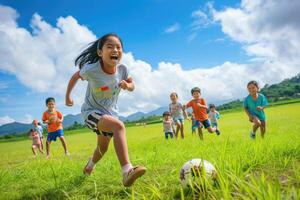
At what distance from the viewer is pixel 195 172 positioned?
345 centimetres

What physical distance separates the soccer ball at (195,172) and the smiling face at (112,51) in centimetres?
211

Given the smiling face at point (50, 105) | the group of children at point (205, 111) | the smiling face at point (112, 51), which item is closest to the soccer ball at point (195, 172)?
the smiling face at point (112, 51)

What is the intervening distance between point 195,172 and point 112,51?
93.1 inches

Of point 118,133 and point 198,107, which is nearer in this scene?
point 118,133

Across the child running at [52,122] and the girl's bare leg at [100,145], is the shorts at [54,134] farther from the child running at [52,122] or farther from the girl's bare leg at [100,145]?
the girl's bare leg at [100,145]

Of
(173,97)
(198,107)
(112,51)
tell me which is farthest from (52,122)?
(112,51)

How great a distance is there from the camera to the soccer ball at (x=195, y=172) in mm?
3328

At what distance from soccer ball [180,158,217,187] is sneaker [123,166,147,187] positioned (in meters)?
0.46

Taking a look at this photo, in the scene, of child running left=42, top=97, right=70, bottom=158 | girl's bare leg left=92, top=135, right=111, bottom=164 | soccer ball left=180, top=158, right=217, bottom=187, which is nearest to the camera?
soccer ball left=180, top=158, right=217, bottom=187

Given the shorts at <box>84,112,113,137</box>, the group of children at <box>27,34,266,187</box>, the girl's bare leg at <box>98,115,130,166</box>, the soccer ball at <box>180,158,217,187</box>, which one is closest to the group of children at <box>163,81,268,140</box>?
the group of children at <box>27,34,266,187</box>

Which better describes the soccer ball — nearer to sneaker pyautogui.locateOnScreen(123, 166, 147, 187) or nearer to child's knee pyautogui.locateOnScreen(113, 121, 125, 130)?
sneaker pyautogui.locateOnScreen(123, 166, 147, 187)

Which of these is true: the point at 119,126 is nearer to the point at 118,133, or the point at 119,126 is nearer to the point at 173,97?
the point at 118,133

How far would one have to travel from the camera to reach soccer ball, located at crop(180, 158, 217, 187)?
3.33 metres

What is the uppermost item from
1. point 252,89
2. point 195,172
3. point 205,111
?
point 252,89
